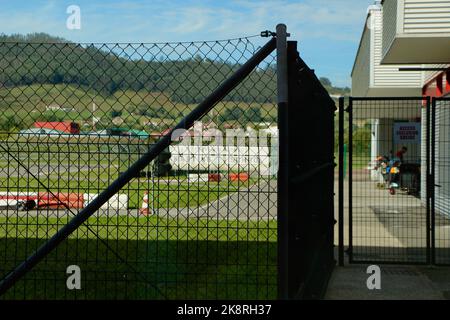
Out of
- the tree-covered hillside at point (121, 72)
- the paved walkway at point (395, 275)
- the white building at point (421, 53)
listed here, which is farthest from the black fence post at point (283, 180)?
the white building at point (421, 53)

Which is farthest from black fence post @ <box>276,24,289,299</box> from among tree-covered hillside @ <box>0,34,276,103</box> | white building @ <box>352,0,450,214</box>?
white building @ <box>352,0,450,214</box>

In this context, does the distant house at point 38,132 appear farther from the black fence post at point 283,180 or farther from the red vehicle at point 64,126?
the black fence post at point 283,180

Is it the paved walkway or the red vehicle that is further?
the paved walkway

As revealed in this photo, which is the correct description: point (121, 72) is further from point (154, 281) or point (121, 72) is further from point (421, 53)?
point (421, 53)

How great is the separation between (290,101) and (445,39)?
1005 cm

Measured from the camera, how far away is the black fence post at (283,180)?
4082mm

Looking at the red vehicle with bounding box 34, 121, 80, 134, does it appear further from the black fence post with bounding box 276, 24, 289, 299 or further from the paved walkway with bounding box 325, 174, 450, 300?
the paved walkway with bounding box 325, 174, 450, 300

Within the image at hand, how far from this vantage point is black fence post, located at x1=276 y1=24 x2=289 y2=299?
408cm

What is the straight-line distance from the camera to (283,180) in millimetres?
4141

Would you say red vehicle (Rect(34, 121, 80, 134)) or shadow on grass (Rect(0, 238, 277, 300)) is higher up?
red vehicle (Rect(34, 121, 80, 134))

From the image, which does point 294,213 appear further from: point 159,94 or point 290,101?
point 159,94

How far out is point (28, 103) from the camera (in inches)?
226

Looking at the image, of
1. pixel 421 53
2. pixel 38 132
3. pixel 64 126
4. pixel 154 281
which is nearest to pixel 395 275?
pixel 154 281
